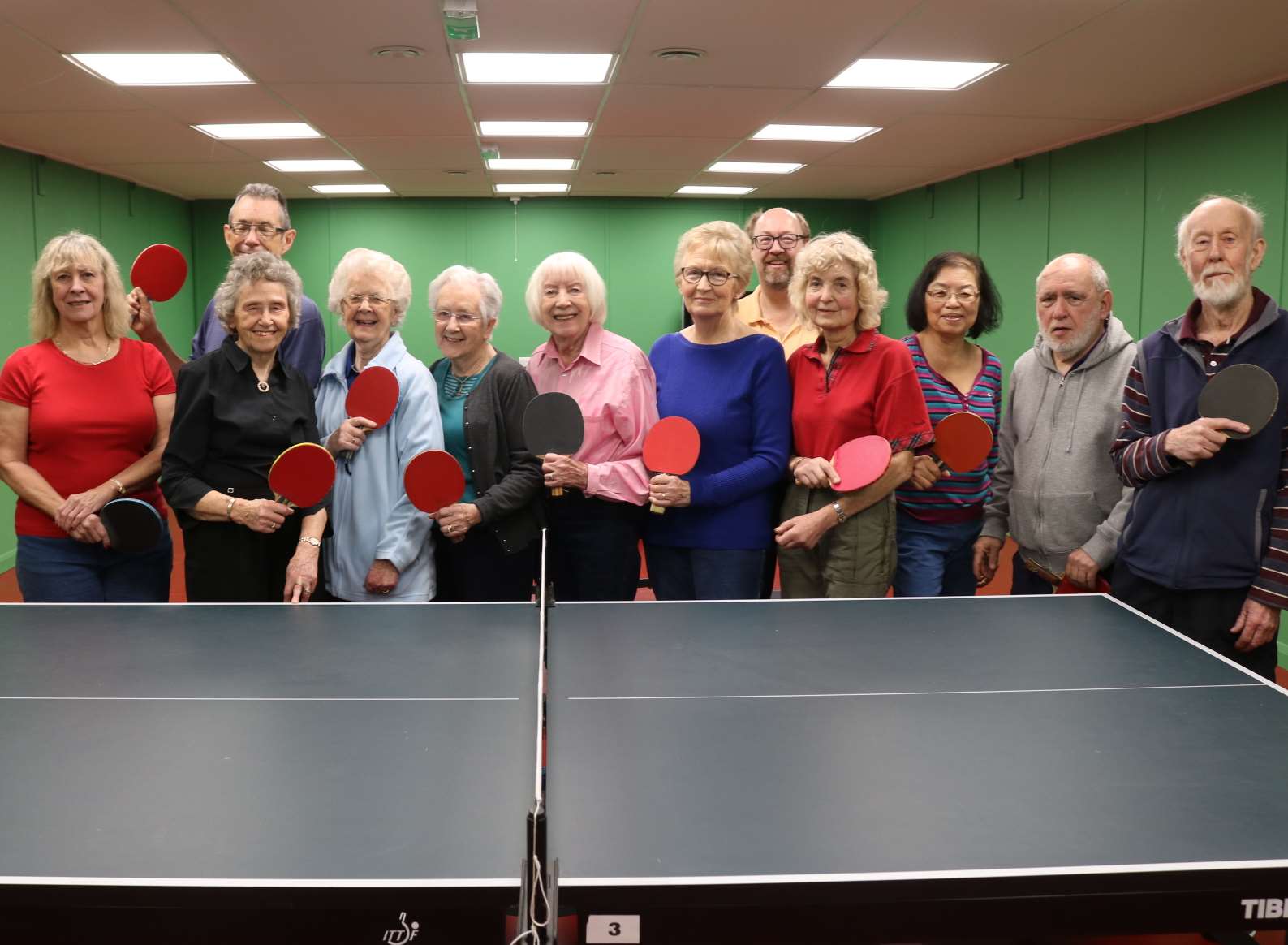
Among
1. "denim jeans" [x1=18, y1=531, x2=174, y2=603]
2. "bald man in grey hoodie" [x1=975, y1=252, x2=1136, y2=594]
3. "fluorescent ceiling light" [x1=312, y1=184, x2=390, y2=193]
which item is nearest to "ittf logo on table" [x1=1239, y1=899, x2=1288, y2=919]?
"bald man in grey hoodie" [x1=975, y1=252, x2=1136, y2=594]

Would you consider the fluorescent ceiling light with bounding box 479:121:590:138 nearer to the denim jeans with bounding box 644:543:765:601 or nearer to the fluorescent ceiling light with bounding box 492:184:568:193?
the fluorescent ceiling light with bounding box 492:184:568:193

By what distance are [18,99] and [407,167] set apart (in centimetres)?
292

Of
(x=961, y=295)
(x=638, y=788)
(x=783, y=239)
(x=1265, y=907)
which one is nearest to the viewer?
(x=1265, y=907)

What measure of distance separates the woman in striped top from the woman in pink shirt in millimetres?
715

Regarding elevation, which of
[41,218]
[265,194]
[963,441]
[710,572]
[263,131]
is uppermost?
[263,131]

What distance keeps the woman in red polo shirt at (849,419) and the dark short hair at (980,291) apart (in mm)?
354

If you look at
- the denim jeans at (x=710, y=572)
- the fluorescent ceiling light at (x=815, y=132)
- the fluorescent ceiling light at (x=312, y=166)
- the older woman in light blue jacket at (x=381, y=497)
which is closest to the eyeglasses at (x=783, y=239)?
the denim jeans at (x=710, y=572)

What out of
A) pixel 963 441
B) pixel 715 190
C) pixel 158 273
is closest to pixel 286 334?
pixel 158 273

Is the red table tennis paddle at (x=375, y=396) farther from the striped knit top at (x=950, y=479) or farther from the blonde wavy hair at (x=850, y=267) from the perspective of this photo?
the striped knit top at (x=950, y=479)

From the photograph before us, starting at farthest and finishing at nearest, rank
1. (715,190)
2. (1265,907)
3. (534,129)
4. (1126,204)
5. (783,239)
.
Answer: (715,190), (534,129), (1126,204), (783,239), (1265,907)

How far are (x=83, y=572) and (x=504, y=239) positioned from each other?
24.9 ft

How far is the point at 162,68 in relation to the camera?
4.26 meters

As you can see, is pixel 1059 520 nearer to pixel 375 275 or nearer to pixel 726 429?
pixel 726 429

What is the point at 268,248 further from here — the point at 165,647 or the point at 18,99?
the point at 18,99
